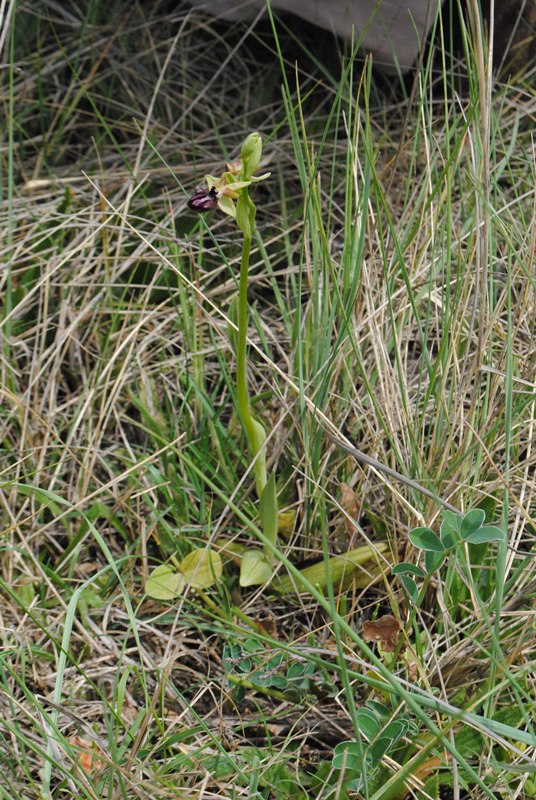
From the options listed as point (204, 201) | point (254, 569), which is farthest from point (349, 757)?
point (204, 201)

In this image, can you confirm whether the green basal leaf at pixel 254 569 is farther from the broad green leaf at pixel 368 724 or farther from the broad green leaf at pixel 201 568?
the broad green leaf at pixel 368 724

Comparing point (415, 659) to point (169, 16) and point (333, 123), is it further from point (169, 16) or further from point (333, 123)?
point (169, 16)

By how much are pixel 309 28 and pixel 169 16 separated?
33cm

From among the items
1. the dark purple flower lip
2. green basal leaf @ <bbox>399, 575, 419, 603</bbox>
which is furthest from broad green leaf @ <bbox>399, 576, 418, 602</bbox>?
the dark purple flower lip

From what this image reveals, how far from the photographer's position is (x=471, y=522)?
33.4 inches

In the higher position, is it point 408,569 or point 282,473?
point 408,569

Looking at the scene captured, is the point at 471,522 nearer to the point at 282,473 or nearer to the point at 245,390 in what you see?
the point at 245,390

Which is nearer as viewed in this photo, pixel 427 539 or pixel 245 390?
pixel 427 539

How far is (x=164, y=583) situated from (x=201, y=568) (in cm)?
6

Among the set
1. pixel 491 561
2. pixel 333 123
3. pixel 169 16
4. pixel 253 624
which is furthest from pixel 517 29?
pixel 253 624

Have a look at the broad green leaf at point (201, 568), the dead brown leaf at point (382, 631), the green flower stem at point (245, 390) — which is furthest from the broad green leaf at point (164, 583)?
the dead brown leaf at point (382, 631)

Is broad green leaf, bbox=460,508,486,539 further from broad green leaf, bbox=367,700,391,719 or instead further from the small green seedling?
broad green leaf, bbox=367,700,391,719

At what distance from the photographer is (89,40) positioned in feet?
6.48

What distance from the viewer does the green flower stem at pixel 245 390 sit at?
0.97 meters
